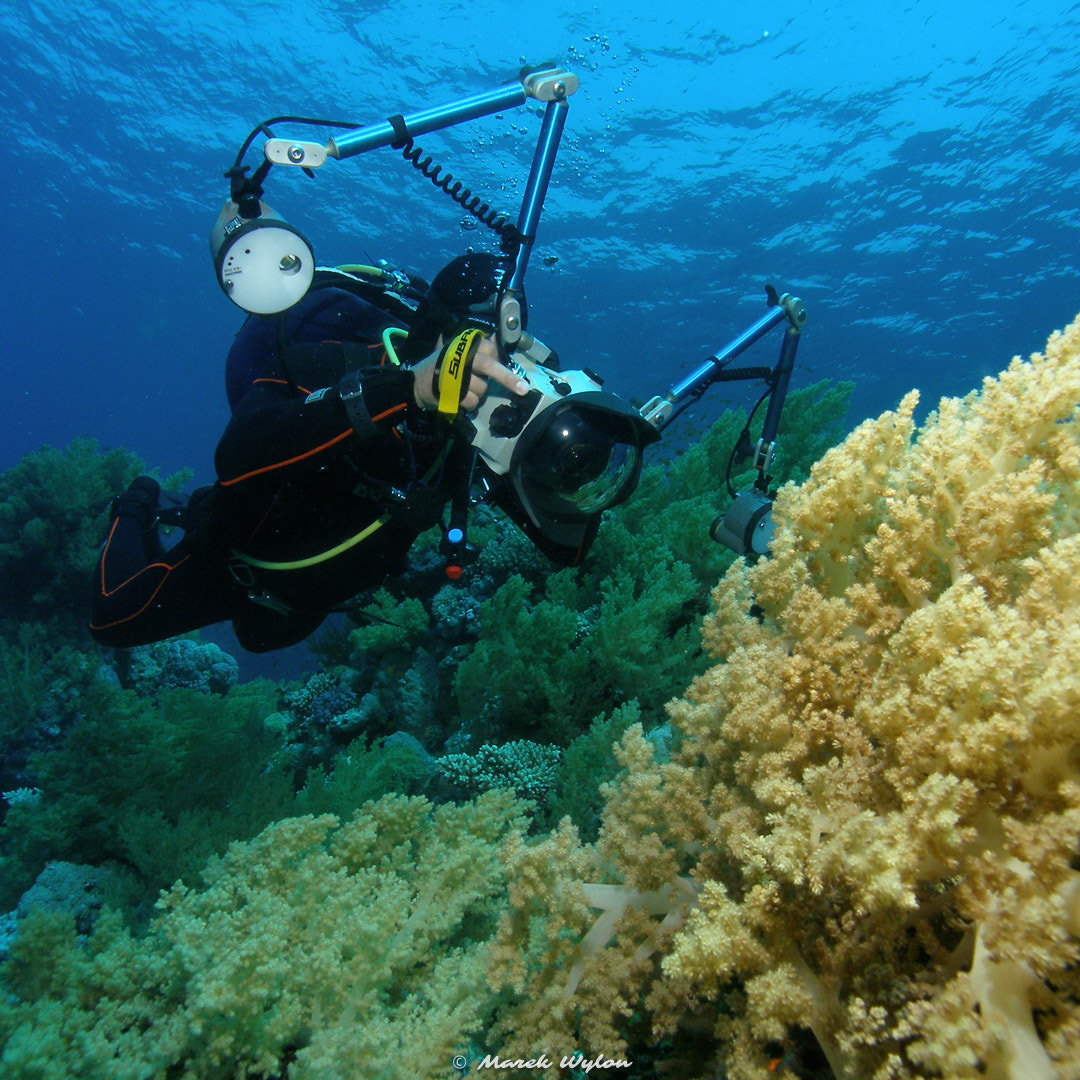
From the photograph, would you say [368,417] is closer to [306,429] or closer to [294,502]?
[306,429]

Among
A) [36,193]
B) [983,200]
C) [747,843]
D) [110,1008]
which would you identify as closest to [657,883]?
[747,843]

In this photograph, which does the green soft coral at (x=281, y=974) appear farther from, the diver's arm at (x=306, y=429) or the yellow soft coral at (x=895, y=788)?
the diver's arm at (x=306, y=429)

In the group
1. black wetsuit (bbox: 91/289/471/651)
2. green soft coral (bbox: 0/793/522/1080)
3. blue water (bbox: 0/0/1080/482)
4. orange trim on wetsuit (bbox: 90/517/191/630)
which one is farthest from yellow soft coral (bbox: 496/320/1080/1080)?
blue water (bbox: 0/0/1080/482)

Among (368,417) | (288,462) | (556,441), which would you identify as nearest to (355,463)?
(288,462)

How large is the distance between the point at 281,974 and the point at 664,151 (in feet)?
86.3

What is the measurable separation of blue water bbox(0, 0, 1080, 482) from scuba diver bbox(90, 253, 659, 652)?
51.3ft

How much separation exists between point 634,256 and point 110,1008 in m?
31.3

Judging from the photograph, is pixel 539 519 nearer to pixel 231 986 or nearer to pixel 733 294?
pixel 231 986

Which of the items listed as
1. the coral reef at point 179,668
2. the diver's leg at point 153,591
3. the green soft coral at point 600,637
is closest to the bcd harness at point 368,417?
the diver's leg at point 153,591

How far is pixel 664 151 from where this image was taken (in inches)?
862

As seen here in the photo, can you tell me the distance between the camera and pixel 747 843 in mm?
1530

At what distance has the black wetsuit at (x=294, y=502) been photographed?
243cm

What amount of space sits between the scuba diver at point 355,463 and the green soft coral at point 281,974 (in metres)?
→ 1.32

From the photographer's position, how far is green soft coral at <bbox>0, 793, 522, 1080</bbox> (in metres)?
1.76
